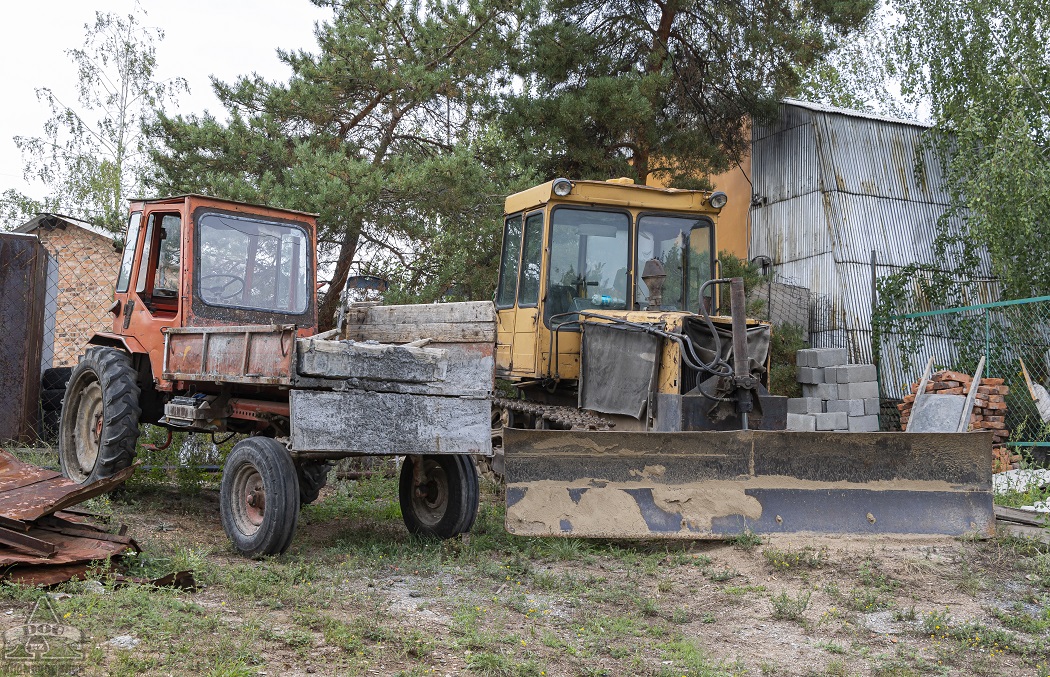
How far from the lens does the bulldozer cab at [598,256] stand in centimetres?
865

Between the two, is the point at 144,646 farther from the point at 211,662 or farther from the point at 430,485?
the point at 430,485

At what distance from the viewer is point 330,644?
4070 millimetres

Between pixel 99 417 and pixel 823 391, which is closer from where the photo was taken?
pixel 99 417

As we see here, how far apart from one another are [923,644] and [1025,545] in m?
2.34

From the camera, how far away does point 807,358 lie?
12812mm

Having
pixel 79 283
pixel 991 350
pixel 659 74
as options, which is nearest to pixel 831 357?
pixel 991 350

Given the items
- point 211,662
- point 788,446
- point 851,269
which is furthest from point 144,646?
point 851,269

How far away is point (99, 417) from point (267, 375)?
7.72ft

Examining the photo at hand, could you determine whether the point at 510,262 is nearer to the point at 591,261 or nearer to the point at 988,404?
the point at 591,261

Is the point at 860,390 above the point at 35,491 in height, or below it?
above

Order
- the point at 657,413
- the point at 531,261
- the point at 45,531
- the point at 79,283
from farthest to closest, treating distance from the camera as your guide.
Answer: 1. the point at 79,283
2. the point at 531,261
3. the point at 657,413
4. the point at 45,531

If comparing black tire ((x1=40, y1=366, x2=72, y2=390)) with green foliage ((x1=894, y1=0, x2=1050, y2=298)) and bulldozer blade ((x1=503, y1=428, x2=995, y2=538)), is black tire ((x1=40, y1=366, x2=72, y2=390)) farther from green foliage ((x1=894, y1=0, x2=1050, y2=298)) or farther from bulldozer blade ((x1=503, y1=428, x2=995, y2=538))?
green foliage ((x1=894, y1=0, x2=1050, y2=298))

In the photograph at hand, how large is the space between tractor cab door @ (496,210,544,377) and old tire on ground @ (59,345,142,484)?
322cm

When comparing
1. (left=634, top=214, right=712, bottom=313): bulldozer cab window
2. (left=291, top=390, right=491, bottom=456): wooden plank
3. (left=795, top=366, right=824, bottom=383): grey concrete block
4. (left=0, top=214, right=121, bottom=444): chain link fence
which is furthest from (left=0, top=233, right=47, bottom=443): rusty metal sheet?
(left=795, top=366, right=824, bottom=383): grey concrete block
